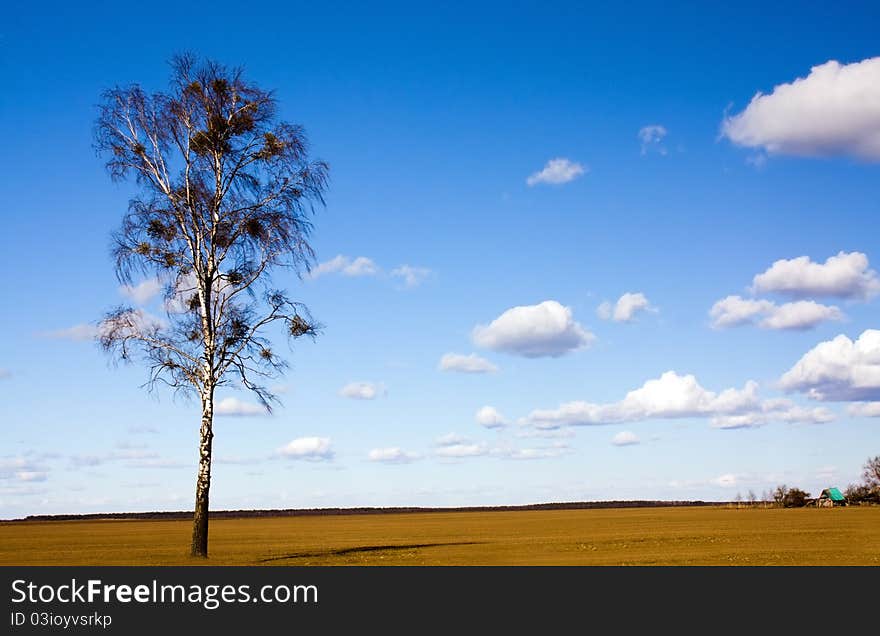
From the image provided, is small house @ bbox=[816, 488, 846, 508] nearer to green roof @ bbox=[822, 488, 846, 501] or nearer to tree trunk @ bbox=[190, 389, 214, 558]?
green roof @ bbox=[822, 488, 846, 501]

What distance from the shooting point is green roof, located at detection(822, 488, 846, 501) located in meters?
134

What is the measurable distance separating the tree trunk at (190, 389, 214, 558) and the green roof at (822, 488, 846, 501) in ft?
398

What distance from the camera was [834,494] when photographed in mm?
135125

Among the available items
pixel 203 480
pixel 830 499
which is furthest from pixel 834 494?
pixel 203 480

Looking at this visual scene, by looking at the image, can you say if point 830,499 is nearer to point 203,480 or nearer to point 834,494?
point 834,494

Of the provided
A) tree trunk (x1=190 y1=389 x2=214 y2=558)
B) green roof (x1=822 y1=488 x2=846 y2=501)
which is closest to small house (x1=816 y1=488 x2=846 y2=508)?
green roof (x1=822 y1=488 x2=846 y2=501)

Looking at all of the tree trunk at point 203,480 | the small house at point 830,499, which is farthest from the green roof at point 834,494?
the tree trunk at point 203,480

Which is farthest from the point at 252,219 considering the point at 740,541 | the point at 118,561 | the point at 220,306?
the point at 740,541

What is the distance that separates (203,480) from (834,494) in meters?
122

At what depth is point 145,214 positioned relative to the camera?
36.6 m

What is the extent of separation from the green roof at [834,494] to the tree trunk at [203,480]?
121m

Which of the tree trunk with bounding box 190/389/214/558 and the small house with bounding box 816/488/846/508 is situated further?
the small house with bounding box 816/488/846/508

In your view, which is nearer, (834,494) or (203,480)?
(203,480)
